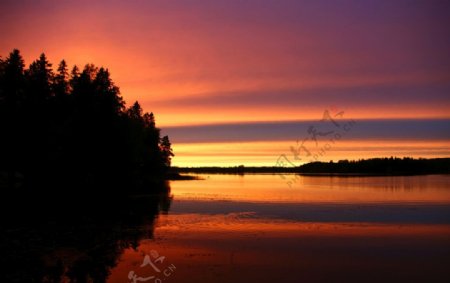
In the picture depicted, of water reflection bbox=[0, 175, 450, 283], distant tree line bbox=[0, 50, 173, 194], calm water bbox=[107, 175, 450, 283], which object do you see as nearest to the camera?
water reflection bbox=[0, 175, 450, 283]

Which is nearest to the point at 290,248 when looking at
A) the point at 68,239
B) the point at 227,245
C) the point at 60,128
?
the point at 227,245

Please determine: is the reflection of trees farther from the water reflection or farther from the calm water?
the calm water

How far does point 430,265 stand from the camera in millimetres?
20375

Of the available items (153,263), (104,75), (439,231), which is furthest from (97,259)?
(104,75)

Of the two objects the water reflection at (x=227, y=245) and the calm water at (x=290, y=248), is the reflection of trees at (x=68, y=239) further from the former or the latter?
the calm water at (x=290, y=248)

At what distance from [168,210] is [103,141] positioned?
3157 centimetres

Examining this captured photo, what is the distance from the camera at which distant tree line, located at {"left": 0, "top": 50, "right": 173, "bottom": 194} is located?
196 feet

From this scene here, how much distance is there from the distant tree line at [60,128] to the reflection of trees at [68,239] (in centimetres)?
1904

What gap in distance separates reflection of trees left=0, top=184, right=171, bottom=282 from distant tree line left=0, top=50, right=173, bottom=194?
19044mm

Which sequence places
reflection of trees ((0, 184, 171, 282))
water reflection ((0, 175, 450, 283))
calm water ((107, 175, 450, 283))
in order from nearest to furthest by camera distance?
reflection of trees ((0, 184, 171, 282)), water reflection ((0, 175, 450, 283)), calm water ((107, 175, 450, 283))

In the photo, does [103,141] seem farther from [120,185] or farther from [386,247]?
[386,247]

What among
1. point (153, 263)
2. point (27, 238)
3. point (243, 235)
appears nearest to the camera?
point (153, 263)

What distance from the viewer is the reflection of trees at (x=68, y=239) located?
1743cm

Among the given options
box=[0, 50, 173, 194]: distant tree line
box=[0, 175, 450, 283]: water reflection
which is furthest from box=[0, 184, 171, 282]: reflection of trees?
box=[0, 50, 173, 194]: distant tree line
